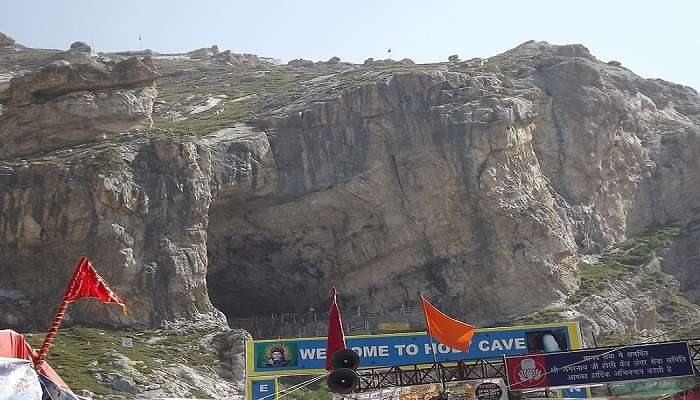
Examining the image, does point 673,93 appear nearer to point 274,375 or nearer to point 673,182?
point 673,182

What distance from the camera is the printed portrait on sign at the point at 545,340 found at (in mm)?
28378

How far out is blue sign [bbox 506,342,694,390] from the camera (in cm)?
1878

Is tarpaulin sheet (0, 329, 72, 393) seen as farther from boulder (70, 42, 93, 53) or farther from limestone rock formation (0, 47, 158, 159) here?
boulder (70, 42, 93, 53)

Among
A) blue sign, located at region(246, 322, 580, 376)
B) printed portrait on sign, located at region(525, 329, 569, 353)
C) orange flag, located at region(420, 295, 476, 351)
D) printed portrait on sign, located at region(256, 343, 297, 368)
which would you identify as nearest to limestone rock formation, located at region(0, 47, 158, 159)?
printed portrait on sign, located at region(256, 343, 297, 368)

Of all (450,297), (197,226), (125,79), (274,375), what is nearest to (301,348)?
(274,375)

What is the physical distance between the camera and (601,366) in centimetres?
1902

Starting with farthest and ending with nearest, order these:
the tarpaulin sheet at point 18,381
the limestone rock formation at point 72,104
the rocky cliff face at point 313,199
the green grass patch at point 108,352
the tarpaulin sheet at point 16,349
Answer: the limestone rock formation at point 72,104 < the rocky cliff face at point 313,199 < the green grass patch at point 108,352 < the tarpaulin sheet at point 16,349 < the tarpaulin sheet at point 18,381

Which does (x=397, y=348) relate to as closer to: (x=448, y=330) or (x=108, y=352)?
(x=448, y=330)

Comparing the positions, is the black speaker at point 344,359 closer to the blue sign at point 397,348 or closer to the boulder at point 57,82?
the blue sign at point 397,348

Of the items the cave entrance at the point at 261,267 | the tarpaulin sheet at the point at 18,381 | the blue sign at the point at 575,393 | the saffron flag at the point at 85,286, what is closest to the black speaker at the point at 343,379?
the saffron flag at the point at 85,286

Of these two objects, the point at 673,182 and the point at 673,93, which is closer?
the point at 673,182

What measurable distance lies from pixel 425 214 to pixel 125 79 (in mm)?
24883

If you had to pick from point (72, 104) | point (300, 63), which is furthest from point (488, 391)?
point (300, 63)

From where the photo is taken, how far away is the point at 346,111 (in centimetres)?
5781
